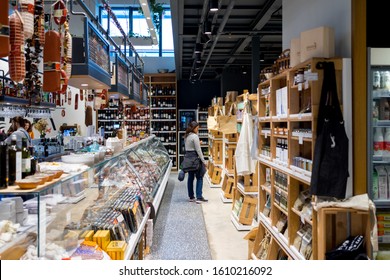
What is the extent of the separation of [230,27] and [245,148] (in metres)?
4.26

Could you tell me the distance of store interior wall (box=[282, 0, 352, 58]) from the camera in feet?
11.6

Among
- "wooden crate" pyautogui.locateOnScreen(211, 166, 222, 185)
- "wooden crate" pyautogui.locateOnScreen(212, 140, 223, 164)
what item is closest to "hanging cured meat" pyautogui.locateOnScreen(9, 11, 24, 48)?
"wooden crate" pyautogui.locateOnScreen(212, 140, 223, 164)

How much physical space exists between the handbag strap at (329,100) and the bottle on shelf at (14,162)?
85.8 inches

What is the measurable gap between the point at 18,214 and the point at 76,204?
95cm

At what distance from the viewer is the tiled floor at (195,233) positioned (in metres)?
5.58

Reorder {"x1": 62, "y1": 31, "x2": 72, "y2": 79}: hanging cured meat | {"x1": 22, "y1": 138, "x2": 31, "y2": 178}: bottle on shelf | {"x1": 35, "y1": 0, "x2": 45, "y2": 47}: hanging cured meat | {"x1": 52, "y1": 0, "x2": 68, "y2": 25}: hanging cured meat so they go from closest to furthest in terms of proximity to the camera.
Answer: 1. {"x1": 22, "y1": 138, "x2": 31, "y2": 178}: bottle on shelf
2. {"x1": 35, "y1": 0, "x2": 45, "y2": 47}: hanging cured meat
3. {"x1": 52, "y1": 0, "x2": 68, "y2": 25}: hanging cured meat
4. {"x1": 62, "y1": 31, "x2": 72, "y2": 79}: hanging cured meat

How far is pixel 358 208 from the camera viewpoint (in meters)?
3.18

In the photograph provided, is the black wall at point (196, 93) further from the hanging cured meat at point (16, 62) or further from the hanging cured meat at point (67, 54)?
the hanging cured meat at point (16, 62)

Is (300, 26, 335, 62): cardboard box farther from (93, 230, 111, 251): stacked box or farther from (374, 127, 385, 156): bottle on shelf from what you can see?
(93, 230, 111, 251): stacked box

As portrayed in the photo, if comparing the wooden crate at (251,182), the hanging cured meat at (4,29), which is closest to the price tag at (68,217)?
the hanging cured meat at (4,29)

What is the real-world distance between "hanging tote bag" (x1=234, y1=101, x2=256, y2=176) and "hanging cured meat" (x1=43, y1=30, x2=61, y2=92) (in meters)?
3.59

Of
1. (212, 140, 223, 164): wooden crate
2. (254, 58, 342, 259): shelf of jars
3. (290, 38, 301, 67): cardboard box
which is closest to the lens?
(254, 58, 342, 259): shelf of jars

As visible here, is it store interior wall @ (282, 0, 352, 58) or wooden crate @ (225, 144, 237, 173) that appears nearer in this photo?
store interior wall @ (282, 0, 352, 58)

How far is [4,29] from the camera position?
2.12 metres
